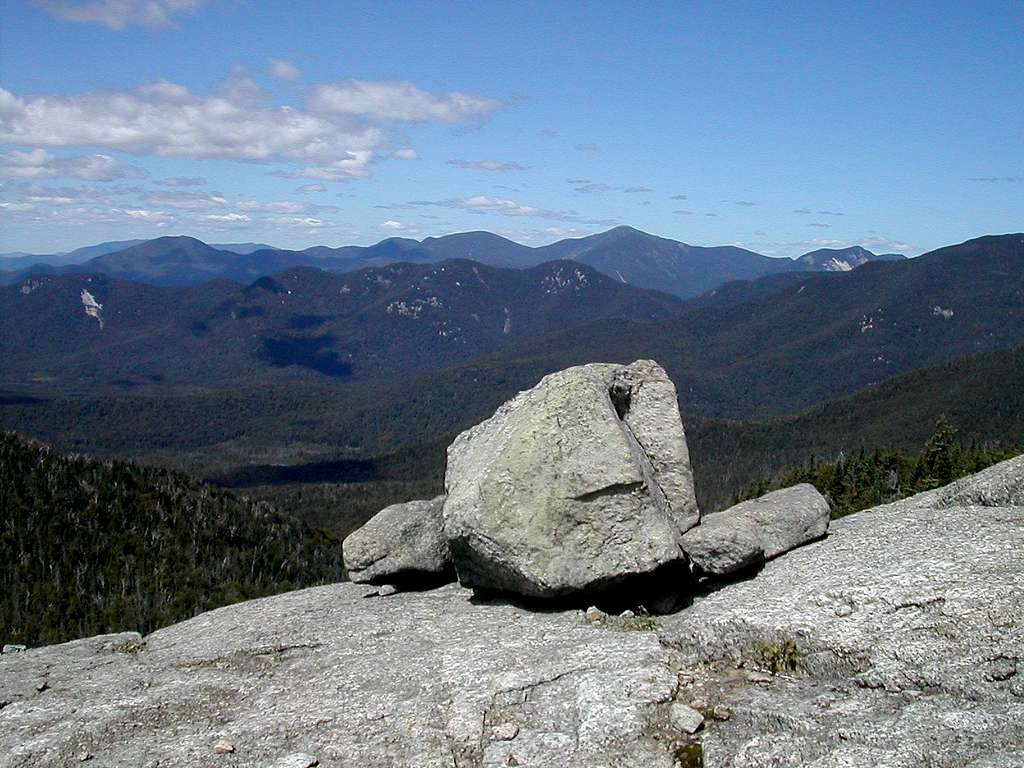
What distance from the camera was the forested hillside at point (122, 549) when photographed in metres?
86.1

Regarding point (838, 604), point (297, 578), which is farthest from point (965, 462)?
point (297, 578)

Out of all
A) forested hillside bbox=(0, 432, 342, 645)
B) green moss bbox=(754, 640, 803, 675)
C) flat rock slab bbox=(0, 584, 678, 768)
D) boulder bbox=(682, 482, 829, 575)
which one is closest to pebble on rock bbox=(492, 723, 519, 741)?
flat rock slab bbox=(0, 584, 678, 768)

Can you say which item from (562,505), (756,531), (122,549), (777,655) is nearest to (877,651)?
(777,655)

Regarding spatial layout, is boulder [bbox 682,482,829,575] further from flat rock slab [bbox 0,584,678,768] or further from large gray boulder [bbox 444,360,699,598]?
flat rock slab [bbox 0,584,678,768]

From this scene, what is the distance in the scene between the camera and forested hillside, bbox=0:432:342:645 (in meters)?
86.1

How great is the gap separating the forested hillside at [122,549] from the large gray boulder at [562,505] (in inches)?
3024

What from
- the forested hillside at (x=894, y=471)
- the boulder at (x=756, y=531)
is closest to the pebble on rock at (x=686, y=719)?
the boulder at (x=756, y=531)

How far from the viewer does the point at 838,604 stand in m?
13.1

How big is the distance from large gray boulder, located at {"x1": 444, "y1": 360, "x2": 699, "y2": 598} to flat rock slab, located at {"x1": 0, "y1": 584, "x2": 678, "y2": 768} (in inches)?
38.6

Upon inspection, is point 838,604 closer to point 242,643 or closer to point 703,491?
point 242,643

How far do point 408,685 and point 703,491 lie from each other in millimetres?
179275

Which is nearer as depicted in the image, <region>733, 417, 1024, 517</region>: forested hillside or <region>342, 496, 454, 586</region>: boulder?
<region>342, 496, 454, 586</region>: boulder

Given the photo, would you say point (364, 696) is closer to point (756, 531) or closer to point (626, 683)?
point (626, 683)

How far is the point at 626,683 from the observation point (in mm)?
12141
